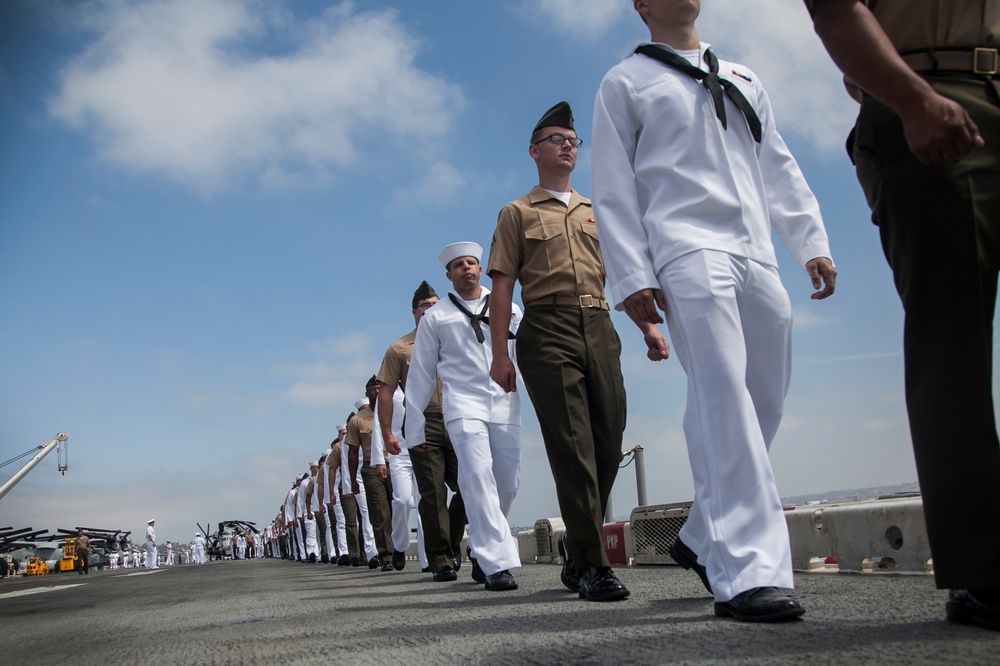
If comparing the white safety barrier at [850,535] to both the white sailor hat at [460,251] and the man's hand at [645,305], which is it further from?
the white sailor hat at [460,251]

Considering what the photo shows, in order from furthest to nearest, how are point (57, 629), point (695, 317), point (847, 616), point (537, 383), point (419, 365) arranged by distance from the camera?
point (419, 365), point (57, 629), point (537, 383), point (695, 317), point (847, 616)

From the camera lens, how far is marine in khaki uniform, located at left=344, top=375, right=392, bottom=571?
540 inches

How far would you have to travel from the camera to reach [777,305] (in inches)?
129

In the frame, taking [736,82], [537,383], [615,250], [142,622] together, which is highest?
[736,82]

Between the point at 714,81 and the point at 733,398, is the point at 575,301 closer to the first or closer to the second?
the point at 714,81

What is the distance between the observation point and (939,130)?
223 centimetres

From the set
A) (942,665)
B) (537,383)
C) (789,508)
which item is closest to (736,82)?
(537,383)

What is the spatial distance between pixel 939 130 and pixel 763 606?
4.61 ft

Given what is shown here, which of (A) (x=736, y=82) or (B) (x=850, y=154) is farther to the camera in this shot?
(A) (x=736, y=82)

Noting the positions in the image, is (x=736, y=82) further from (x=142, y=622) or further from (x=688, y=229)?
(x=142, y=622)

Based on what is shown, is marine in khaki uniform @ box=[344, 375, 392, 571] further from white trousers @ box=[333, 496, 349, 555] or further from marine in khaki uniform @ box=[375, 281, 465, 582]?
white trousers @ box=[333, 496, 349, 555]

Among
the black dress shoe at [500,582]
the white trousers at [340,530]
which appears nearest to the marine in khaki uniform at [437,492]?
the black dress shoe at [500,582]

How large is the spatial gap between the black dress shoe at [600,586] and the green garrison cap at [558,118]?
105 inches

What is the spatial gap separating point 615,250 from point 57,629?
3881mm
